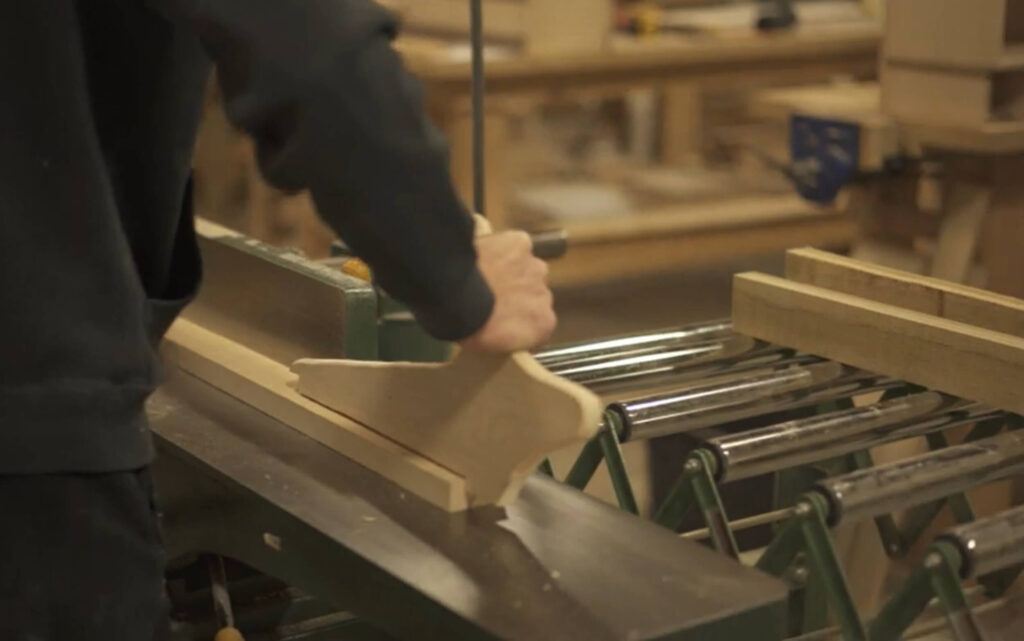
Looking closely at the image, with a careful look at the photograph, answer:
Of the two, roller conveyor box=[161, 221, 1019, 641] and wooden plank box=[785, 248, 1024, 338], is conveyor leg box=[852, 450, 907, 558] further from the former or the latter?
wooden plank box=[785, 248, 1024, 338]

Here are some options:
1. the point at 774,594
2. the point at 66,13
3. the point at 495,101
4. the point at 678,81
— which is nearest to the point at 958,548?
the point at 774,594

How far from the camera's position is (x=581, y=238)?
3.49 metres

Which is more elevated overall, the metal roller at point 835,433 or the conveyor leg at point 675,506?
the metal roller at point 835,433

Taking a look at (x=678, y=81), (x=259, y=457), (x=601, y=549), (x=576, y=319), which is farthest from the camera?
(x=576, y=319)

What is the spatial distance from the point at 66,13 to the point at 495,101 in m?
2.51

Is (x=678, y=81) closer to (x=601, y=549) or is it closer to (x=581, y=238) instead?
(x=581, y=238)

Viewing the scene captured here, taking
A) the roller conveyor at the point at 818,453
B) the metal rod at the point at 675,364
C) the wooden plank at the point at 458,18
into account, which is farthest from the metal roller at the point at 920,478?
the wooden plank at the point at 458,18

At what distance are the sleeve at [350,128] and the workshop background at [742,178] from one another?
14 cm

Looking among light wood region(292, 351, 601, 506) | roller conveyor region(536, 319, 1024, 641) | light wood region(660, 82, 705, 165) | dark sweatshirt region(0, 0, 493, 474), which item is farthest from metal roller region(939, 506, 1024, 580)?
light wood region(660, 82, 705, 165)

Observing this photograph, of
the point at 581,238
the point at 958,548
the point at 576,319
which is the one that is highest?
the point at 958,548

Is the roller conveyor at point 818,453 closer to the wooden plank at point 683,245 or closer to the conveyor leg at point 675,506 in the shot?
the conveyor leg at point 675,506

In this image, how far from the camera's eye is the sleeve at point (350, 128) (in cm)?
88

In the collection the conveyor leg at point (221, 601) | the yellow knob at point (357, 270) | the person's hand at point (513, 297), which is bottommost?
the conveyor leg at point (221, 601)

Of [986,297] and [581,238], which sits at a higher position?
[986,297]
